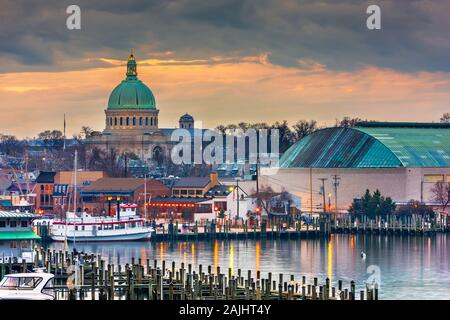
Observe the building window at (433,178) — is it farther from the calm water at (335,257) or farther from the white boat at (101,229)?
the white boat at (101,229)

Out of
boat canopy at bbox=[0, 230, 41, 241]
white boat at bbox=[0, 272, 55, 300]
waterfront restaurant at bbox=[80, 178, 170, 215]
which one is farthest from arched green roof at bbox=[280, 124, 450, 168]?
white boat at bbox=[0, 272, 55, 300]

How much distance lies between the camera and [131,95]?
17288 cm

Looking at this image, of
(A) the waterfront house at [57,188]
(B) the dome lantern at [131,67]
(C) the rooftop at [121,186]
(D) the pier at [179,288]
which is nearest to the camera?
(D) the pier at [179,288]

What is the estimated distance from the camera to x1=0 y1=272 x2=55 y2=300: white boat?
35.5 metres

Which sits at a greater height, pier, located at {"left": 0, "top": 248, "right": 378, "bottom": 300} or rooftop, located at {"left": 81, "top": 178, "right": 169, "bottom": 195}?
rooftop, located at {"left": 81, "top": 178, "right": 169, "bottom": 195}

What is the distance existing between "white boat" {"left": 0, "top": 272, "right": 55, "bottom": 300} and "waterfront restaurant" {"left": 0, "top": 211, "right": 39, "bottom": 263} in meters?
18.1

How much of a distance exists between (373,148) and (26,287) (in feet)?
238

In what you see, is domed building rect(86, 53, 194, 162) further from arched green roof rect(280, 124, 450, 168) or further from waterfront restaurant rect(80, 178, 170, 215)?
waterfront restaurant rect(80, 178, 170, 215)

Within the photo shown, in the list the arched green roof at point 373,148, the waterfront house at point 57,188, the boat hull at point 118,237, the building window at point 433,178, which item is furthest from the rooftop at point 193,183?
the boat hull at point 118,237

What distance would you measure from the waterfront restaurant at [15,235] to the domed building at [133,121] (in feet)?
362

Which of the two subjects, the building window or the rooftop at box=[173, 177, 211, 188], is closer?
the building window

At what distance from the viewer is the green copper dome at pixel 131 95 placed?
173000 millimetres

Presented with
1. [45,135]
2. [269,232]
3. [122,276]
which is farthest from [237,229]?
[45,135]
